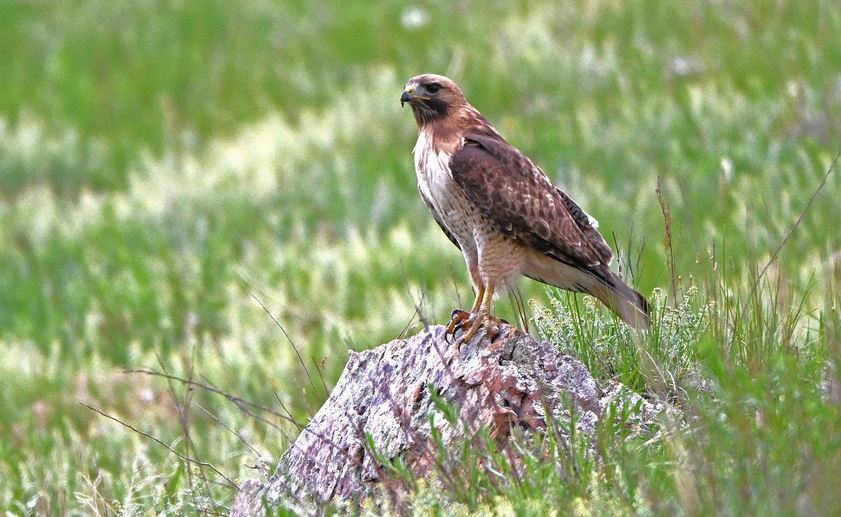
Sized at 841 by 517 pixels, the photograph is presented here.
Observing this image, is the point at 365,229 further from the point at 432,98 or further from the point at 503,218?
the point at 503,218

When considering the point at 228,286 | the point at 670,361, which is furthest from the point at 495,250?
the point at 228,286

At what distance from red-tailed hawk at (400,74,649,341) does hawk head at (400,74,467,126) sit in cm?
7

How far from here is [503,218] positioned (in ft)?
17.3

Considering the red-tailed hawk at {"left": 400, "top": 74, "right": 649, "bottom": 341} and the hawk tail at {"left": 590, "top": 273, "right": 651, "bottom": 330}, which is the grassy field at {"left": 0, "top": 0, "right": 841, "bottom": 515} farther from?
the red-tailed hawk at {"left": 400, "top": 74, "right": 649, "bottom": 341}

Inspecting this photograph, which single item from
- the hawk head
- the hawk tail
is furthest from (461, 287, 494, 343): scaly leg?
the hawk head

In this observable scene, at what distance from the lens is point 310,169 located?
12336mm

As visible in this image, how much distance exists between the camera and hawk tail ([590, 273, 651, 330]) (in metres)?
4.76

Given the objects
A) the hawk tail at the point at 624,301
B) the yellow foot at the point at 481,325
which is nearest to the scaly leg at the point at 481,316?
the yellow foot at the point at 481,325

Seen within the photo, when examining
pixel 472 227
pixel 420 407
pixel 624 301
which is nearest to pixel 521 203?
pixel 472 227

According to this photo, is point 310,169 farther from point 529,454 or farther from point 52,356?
point 529,454

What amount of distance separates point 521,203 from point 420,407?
1.13 meters

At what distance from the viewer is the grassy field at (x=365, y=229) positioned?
3.90 m

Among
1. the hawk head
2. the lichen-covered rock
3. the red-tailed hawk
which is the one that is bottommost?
the lichen-covered rock

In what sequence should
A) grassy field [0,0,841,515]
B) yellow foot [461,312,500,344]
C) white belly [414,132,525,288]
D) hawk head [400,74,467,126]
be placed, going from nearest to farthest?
grassy field [0,0,841,515] < yellow foot [461,312,500,344] < white belly [414,132,525,288] < hawk head [400,74,467,126]
